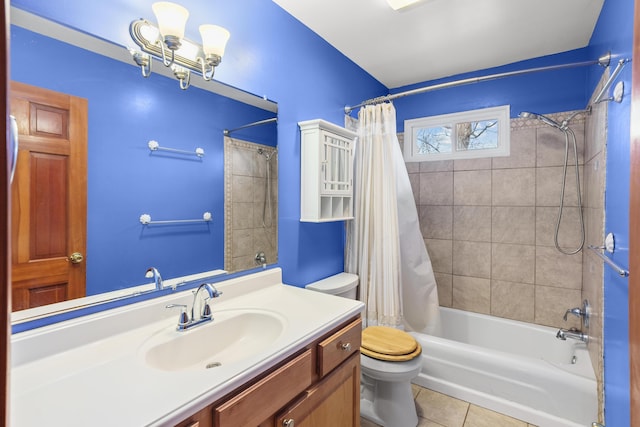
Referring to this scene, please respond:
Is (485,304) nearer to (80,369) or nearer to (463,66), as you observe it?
(463,66)

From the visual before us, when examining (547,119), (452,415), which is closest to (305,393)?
(452,415)

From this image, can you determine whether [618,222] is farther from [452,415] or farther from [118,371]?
[118,371]

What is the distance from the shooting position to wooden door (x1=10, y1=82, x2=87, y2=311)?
885 mm

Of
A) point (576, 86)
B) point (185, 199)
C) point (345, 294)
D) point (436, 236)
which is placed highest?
point (576, 86)

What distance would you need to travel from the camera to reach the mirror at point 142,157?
98 centimetres

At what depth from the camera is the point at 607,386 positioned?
144 centimetres

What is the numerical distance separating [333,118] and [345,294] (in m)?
1.27

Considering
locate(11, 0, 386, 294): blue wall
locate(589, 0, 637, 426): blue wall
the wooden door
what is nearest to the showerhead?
locate(589, 0, 637, 426): blue wall

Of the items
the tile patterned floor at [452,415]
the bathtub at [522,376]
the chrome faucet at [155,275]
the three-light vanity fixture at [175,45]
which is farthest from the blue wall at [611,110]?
the chrome faucet at [155,275]

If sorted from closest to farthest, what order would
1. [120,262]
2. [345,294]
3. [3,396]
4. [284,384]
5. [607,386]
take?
[3,396] → [284,384] → [120,262] → [607,386] → [345,294]

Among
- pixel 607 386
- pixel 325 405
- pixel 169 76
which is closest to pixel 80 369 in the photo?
pixel 325 405

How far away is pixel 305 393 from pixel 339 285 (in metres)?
0.98

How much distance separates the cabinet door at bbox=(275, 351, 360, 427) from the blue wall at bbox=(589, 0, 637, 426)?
1028 millimetres

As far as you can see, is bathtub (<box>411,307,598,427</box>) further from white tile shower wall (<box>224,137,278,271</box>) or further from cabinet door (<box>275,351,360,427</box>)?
white tile shower wall (<box>224,137,278,271</box>)
